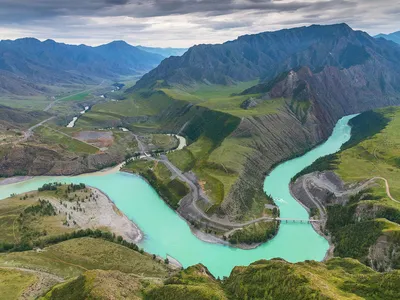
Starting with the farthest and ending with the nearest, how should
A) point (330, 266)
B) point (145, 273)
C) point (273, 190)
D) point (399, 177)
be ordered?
point (273, 190), point (399, 177), point (145, 273), point (330, 266)

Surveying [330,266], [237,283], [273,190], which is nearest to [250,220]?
[273,190]

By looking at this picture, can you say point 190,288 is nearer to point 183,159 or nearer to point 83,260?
point 83,260

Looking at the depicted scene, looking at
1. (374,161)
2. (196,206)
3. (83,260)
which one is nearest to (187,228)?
(196,206)

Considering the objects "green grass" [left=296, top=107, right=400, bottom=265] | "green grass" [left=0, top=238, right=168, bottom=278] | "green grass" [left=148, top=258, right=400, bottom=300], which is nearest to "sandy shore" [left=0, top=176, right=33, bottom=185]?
"green grass" [left=0, top=238, right=168, bottom=278]

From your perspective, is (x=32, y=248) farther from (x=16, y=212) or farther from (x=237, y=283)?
(x=237, y=283)

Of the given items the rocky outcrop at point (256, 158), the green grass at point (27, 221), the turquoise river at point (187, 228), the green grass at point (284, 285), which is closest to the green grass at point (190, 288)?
the green grass at point (284, 285)
